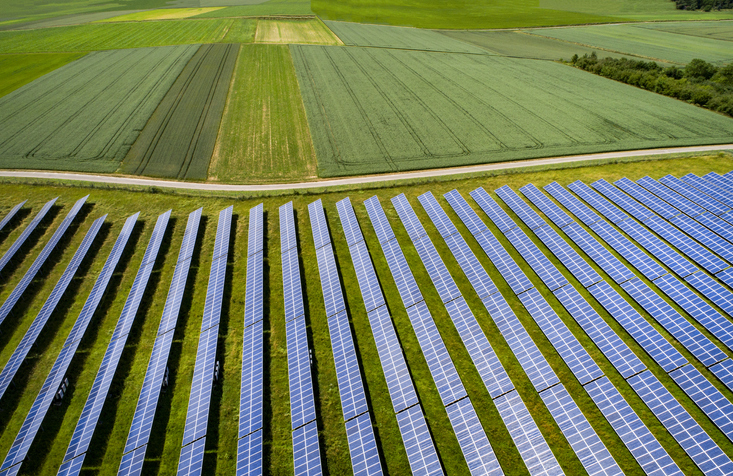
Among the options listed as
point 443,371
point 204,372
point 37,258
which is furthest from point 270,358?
point 37,258

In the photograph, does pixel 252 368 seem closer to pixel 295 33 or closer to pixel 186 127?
pixel 186 127

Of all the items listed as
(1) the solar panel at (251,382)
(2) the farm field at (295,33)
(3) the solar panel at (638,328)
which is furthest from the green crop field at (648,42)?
(1) the solar panel at (251,382)

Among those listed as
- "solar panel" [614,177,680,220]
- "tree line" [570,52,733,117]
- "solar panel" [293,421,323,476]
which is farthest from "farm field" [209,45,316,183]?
"tree line" [570,52,733,117]

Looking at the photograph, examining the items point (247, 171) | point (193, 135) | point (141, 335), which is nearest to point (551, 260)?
point (141, 335)

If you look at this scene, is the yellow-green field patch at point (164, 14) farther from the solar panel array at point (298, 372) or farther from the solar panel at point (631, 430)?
the solar panel at point (631, 430)

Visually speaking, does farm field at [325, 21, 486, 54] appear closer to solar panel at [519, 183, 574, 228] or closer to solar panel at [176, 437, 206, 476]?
solar panel at [519, 183, 574, 228]

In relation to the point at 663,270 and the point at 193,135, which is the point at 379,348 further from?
the point at 193,135
